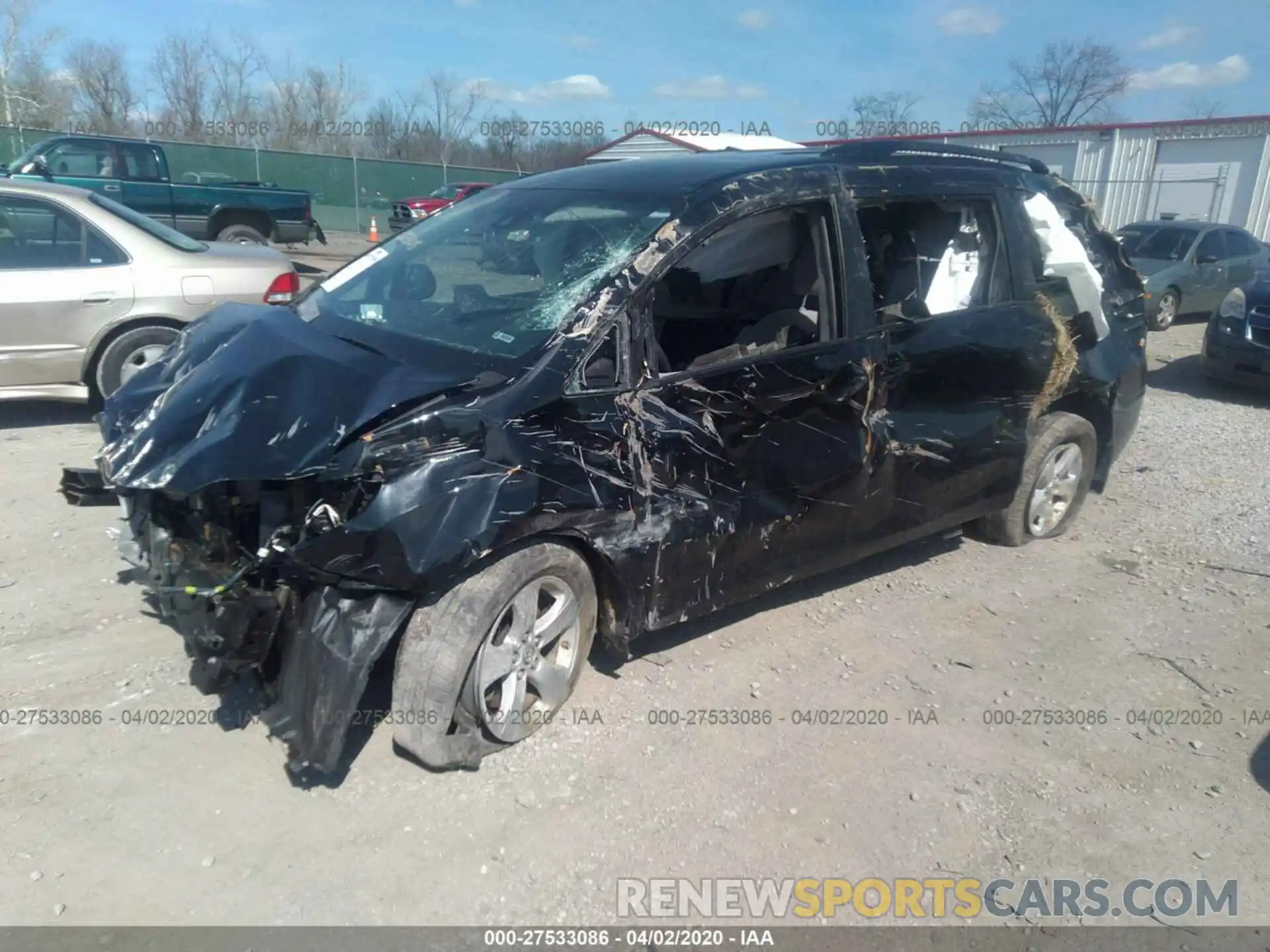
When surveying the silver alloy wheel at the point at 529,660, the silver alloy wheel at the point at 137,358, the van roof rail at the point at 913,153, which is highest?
the van roof rail at the point at 913,153

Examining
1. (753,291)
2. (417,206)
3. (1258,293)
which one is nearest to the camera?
(753,291)

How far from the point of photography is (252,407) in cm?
295

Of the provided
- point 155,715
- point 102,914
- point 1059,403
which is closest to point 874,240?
point 1059,403

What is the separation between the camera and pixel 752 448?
3.63 meters

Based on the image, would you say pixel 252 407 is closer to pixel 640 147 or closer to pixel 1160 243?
pixel 1160 243

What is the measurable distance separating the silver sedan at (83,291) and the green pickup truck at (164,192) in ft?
24.0

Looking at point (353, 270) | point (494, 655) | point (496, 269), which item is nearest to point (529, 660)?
point (494, 655)

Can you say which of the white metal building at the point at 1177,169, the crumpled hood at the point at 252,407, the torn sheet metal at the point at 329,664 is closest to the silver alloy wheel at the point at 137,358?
the crumpled hood at the point at 252,407

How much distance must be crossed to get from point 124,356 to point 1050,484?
579 cm

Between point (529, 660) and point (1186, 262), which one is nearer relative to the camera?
point (529, 660)

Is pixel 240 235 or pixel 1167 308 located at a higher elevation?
pixel 240 235

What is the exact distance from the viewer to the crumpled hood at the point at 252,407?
110 inches

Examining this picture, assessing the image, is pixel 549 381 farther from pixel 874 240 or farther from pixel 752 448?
pixel 874 240

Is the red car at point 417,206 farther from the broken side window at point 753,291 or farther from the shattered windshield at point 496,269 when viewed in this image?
the broken side window at point 753,291
